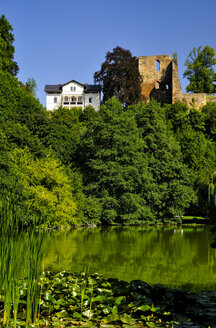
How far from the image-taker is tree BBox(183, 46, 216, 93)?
41406 millimetres

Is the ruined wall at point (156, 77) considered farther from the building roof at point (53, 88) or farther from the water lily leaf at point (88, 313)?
the water lily leaf at point (88, 313)

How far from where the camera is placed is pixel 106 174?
24.3m

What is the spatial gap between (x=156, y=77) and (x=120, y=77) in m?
5.59

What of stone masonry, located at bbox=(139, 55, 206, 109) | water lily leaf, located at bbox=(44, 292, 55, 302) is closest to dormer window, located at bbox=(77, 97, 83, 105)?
stone masonry, located at bbox=(139, 55, 206, 109)

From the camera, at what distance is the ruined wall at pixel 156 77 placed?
131ft

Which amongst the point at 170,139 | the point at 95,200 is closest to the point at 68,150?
the point at 95,200

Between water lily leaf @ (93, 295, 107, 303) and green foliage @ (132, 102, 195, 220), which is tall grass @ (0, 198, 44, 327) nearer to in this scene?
water lily leaf @ (93, 295, 107, 303)

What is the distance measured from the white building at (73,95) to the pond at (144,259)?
40814 millimetres

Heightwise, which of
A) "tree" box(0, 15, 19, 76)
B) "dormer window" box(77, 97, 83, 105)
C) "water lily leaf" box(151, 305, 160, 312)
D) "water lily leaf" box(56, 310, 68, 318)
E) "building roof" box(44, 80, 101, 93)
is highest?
"building roof" box(44, 80, 101, 93)

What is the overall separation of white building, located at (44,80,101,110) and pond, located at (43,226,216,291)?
40814mm

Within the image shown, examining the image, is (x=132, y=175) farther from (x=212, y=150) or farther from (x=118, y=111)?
(x=212, y=150)

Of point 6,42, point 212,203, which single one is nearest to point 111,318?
point 212,203

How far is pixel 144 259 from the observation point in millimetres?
10891

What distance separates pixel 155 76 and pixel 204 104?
676 cm
